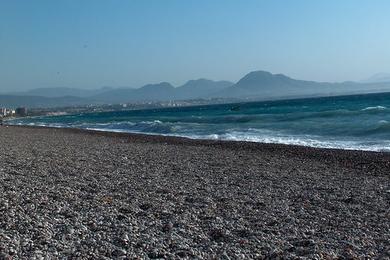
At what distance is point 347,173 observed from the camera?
12891mm

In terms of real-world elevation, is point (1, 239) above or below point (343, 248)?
above

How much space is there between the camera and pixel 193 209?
27.2 ft

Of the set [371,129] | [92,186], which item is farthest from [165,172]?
[371,129]

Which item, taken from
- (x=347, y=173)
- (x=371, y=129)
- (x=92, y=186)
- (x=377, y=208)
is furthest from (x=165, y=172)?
(x=371, y=129)

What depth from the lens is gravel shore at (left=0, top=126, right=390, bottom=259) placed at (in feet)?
20.2

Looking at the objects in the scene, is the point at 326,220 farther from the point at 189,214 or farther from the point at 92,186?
the point at 92,186

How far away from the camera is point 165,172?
12.8 m

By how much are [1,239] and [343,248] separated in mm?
4178

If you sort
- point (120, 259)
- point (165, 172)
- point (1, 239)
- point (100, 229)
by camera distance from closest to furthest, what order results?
point (120, 259), point (1, 239), point (100, 229), point (165, 172)

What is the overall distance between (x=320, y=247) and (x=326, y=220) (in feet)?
4.95

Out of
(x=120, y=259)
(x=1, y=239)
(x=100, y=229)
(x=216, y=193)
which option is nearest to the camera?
(x=120, y=259)

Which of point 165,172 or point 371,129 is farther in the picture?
point 371,129

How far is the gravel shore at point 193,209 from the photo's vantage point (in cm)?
616

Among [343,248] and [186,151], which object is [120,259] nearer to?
[343,248]
